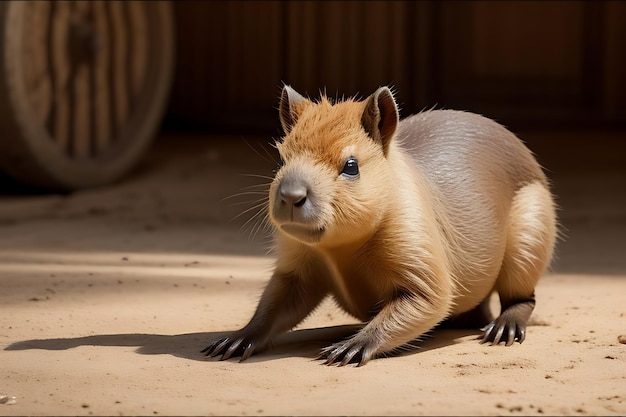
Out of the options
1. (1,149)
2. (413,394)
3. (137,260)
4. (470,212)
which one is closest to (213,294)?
(137,260)

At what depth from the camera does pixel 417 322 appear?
4.09m

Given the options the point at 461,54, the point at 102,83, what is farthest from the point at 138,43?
the point at 461,54

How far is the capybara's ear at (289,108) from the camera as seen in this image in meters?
4.30

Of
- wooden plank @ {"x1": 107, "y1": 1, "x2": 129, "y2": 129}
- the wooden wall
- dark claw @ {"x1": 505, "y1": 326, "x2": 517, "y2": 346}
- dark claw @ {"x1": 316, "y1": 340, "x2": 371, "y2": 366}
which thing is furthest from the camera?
the wooden wall

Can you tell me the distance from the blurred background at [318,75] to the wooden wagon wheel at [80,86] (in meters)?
0.02

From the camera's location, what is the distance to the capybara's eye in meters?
4.01

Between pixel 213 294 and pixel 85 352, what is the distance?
1.27 m

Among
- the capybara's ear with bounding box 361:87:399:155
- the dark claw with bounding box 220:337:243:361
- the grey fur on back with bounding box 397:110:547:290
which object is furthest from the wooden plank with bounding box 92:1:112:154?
the dark claw with bounding box 220:337:243:361

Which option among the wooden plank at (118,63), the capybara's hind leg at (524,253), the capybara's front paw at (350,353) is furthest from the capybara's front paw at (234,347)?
the wooden plank at (118,63)

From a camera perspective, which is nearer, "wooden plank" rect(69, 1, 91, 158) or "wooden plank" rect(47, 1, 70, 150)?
"wooden plank" rect(47, 1, 70, 150)

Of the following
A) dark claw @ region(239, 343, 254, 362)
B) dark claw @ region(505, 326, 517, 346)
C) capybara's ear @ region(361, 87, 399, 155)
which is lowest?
dark claw @ region(505, 326, 517, 346)

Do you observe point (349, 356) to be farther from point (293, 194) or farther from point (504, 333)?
point (504, 333)

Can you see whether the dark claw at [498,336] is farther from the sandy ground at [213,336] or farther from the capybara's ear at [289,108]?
the capybara's ear at [289,108]

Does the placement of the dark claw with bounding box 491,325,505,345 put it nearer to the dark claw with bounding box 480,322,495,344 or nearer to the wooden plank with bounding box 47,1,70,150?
the dark claw with bounding box 480,322,495,344
